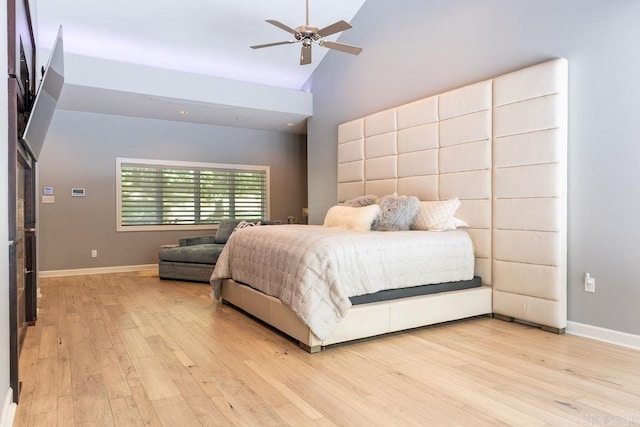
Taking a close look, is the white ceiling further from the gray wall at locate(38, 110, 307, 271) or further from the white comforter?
the white comforter

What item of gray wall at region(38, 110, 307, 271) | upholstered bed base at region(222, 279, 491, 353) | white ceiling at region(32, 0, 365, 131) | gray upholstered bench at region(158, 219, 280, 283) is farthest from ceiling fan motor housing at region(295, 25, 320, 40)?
gray wall at region(38, 110, 307, 271)

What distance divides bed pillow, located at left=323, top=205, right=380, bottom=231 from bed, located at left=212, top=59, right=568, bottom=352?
0.73m

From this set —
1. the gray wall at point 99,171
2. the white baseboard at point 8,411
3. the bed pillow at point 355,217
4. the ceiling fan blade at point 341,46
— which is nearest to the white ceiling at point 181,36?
the gray wall at point 99,171

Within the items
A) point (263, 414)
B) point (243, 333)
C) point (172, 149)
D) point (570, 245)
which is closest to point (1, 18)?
point (263, 414)

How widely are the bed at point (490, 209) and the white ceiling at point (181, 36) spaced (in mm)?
2351

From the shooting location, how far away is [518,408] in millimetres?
2023

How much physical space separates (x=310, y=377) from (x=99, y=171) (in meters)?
5.45

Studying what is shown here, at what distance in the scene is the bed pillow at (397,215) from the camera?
3908 mm

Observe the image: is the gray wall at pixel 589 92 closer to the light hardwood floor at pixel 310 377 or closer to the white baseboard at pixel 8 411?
the light hardwood floor at pixel 310 377

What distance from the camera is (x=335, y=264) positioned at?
2.95m

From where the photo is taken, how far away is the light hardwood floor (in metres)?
1.97

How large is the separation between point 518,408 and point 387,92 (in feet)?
13.0

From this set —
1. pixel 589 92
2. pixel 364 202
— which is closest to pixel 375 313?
pixel 364 202

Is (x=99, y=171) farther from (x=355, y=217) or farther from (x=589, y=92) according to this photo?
(x=589, y=92)
